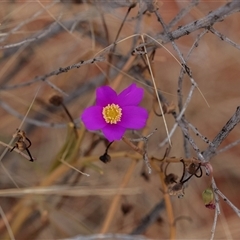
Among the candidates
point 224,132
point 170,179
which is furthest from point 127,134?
point 224,132

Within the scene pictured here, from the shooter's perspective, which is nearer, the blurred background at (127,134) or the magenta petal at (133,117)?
the magenta petal at (133,117)

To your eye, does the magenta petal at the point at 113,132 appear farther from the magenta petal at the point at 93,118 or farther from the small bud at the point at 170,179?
the small bud at the point at 170,179

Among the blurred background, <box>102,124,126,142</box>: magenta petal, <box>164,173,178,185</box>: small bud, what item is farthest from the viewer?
the blurred background

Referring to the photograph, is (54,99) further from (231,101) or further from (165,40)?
(231,101)

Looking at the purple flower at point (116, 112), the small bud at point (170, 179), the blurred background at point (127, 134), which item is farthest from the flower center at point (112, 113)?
the blurred background at point (127, 134)

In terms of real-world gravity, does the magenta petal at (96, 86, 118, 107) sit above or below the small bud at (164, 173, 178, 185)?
above

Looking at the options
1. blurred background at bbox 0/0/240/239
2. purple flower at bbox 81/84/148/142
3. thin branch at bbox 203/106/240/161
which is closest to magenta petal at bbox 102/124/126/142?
purple flower at bbox 81/84/148/142

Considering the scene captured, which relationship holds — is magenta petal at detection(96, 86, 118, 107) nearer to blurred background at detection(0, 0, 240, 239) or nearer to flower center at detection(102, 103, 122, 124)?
flower center at detection(102, 103, 122, 124)
